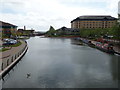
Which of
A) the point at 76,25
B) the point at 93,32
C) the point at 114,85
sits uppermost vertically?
the point at 76,25

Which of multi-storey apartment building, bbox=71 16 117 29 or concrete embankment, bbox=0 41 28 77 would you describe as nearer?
concrete embankment, bbox=0 41 28 77

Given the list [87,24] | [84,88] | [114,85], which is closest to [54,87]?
[84,88]

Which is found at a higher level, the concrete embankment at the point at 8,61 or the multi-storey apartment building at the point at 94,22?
the multi-storey apartment building at the point at 94,22

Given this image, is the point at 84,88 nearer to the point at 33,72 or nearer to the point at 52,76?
the point at 52,76

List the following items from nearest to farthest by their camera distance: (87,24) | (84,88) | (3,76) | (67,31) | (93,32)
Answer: (84,88) < (3,76) < (93,32) < (67,31) < (87,24)

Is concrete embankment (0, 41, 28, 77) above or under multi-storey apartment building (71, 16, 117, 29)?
under

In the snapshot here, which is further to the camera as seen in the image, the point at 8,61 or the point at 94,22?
the point at 94,22

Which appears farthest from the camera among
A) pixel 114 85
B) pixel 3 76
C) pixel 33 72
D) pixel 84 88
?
pixel 33 72

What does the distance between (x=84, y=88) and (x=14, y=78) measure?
28.4ft

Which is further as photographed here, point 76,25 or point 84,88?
point 76,25

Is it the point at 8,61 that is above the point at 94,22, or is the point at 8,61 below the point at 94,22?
below

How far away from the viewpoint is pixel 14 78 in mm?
17969

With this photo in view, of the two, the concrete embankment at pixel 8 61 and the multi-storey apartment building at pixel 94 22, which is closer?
the concrete embankment at pixel 8 61

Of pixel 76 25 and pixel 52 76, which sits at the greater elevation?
pixel 76 25
